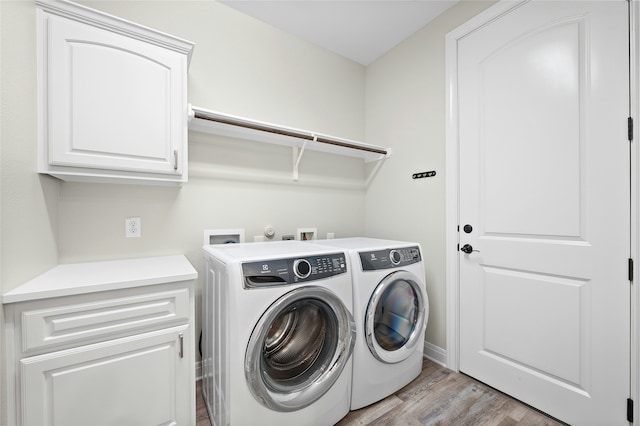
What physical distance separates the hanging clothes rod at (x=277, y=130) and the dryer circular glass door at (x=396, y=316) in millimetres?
1182

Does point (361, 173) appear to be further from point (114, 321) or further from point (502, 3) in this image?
point (114, 321)

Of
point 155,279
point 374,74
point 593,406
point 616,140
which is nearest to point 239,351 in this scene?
point 155,279

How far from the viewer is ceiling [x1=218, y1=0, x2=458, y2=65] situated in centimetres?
199

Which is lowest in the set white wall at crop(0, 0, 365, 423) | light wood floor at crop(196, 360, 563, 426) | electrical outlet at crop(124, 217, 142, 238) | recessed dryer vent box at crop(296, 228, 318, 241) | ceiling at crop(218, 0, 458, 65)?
light wood floor at crop(196, 360, 563, 426)

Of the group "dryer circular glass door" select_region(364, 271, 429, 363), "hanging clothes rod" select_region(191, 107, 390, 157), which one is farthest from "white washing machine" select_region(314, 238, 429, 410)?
"hanging clothes rod" select_region(191, 107, 390, 157)

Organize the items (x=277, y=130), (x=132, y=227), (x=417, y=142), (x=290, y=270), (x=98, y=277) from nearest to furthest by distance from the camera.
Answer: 1. (x=98, y=277)
2. (x=290, y=270)
3. (x=132, y=227)
4. (x=277, y=130)
5. (x=417, y=142)

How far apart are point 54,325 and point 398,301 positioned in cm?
171

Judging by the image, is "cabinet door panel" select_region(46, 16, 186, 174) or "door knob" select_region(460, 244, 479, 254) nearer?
"cabinet door panel" select_region(46, 16, 186, 174)

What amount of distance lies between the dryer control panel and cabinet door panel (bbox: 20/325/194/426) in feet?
1.39

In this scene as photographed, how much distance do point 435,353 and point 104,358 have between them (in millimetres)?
2117

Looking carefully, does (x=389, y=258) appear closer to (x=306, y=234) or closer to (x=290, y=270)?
(x=290, y=270)

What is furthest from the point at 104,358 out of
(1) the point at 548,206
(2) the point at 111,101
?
(1) the point at 548,206

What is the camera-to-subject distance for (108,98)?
132cm

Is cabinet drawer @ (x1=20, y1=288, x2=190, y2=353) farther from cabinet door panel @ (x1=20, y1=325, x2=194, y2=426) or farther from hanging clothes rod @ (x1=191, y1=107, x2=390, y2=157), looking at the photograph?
hanging clothes rod @ (x1=191, y1=107, x2=390, y2=157)
